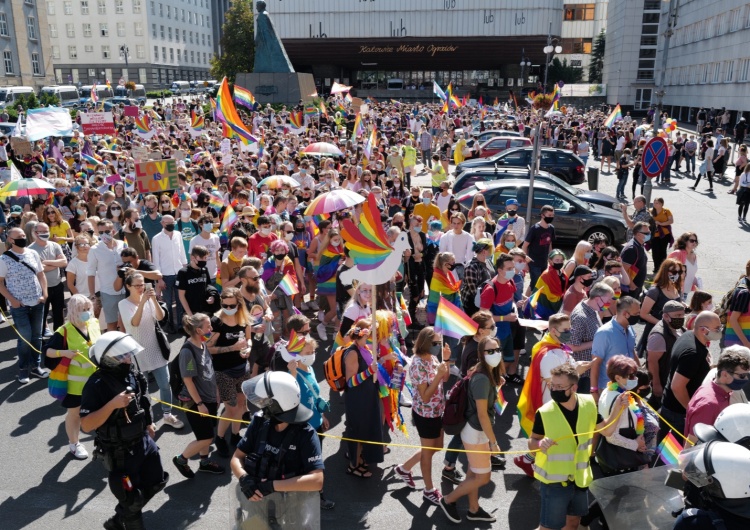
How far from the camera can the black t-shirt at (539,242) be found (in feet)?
32.7

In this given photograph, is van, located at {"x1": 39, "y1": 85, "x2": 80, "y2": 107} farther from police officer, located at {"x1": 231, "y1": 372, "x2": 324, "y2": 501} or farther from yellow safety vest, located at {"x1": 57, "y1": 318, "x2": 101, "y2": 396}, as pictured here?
police officer, located at {"x1": 231, "y1": 372, "x2": 324, "y2": 501}

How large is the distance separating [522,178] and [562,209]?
7.98 feet

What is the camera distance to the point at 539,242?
394 inches

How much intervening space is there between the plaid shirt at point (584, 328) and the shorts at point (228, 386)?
3215mm

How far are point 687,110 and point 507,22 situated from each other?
25728mm

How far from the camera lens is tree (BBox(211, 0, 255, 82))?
68.9 meters

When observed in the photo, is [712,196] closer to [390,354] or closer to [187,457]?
[390,354]

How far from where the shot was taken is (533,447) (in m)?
4.57

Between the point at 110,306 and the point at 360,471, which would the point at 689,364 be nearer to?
the point at 360,471

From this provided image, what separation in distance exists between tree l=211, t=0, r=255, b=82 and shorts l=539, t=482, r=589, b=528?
69.2 m

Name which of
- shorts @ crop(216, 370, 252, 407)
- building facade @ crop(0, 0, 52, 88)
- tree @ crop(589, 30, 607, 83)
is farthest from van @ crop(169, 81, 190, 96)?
shorts @ crop(216, 370, 252, 407)

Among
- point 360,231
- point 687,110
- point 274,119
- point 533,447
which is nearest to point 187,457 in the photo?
point 360,231

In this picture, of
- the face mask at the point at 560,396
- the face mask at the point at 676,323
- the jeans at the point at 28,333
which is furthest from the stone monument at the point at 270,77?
the face mask at the point at 560,396

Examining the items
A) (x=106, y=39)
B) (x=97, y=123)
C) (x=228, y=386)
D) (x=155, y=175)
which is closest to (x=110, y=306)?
(x=228, y=386)
